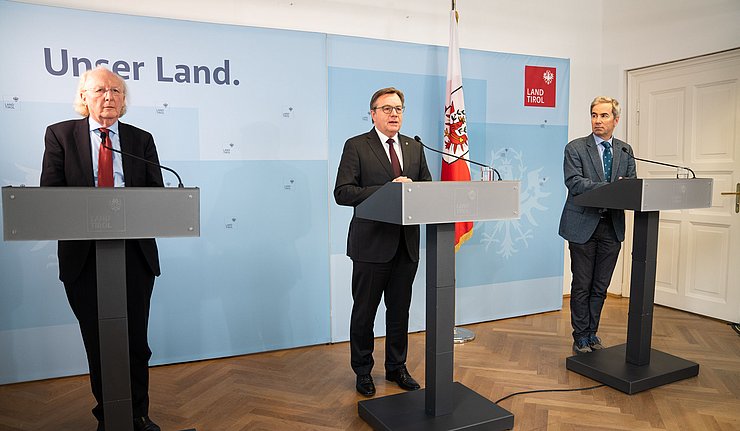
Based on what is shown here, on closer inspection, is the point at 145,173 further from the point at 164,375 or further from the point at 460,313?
the point at 460,313

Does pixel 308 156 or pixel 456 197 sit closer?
pixel 456 197

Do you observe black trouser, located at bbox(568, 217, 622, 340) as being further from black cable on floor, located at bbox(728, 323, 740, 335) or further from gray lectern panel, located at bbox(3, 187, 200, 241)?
gray lectern panel, located at bbox(3, 187, 200, 241)

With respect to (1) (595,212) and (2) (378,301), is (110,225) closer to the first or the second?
(2) (378,301)

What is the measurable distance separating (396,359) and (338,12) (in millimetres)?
2819

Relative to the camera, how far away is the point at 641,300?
364 cm

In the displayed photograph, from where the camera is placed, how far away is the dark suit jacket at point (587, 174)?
151 inches

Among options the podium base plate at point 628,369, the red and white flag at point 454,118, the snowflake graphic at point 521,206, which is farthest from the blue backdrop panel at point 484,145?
the podium base plate at point 628,369

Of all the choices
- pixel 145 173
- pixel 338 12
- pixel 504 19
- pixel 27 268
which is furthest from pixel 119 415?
pixel 504 19

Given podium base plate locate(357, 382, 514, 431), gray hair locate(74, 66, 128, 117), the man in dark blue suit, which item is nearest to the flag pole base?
the man in dark blue suit

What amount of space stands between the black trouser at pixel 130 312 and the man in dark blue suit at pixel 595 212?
9.19 ft

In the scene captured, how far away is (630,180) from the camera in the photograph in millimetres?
3273

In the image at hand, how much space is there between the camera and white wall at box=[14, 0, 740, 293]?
13.9 feet

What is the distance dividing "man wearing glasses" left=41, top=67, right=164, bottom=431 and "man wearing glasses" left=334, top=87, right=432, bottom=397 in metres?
1.08

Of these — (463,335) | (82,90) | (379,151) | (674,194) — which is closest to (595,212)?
(674,194)
